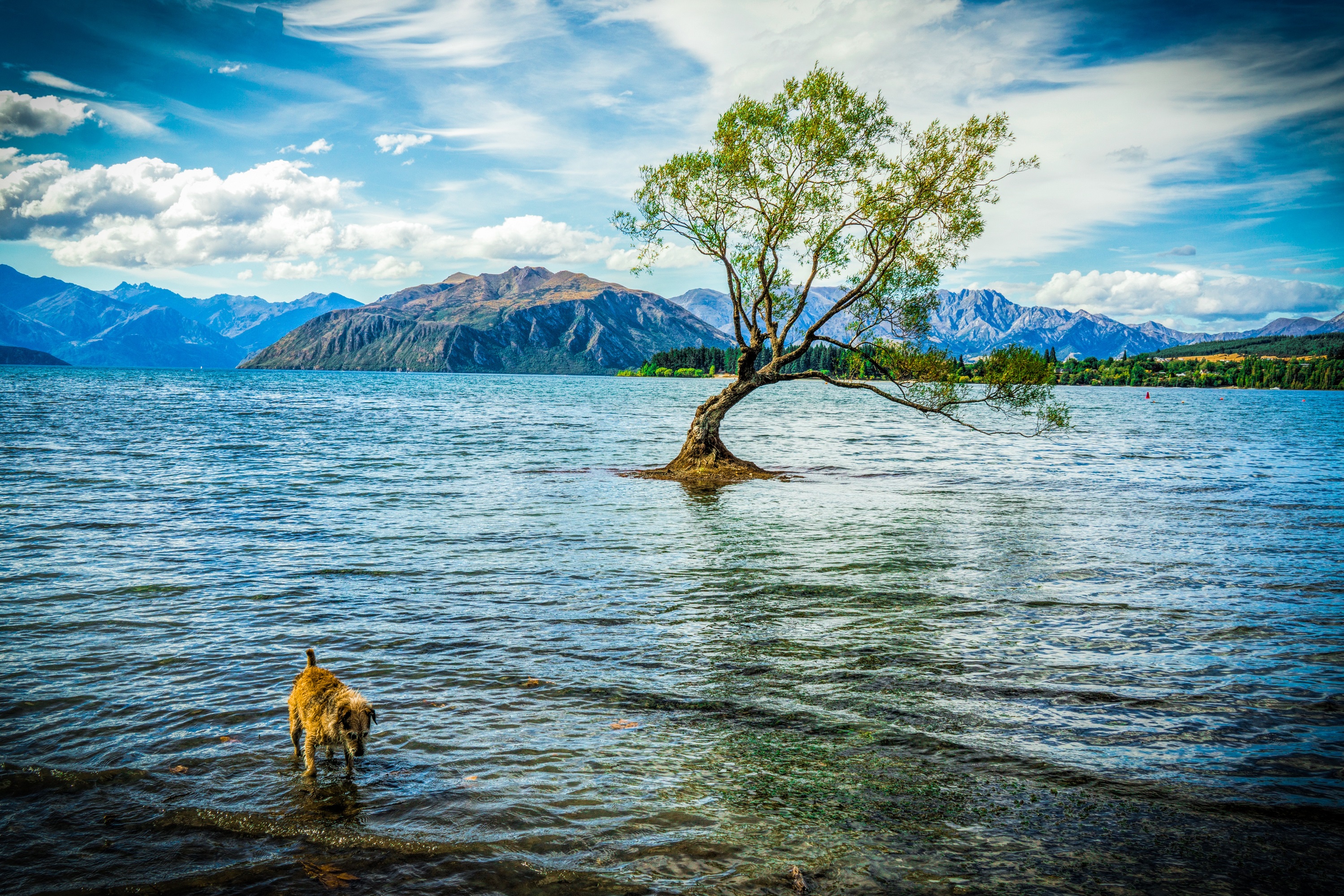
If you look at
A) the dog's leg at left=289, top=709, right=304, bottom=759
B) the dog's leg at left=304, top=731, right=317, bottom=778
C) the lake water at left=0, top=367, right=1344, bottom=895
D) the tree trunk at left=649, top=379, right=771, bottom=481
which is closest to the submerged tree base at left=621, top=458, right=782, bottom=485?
the tree trunk at left=649, top=379, right=771, bottom=481

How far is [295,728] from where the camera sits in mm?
9125

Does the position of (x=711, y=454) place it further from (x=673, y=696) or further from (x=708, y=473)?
(x=673, y=696)

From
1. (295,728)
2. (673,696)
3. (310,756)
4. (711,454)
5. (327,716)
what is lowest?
(673,696)

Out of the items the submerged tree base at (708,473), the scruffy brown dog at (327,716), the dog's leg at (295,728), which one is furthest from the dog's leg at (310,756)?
the submerged tree base at (708,473)

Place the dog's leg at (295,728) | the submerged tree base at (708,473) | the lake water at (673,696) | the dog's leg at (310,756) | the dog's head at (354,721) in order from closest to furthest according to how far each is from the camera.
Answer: the lake water at (673,696) → the dog's head at (354,721) → the dog's leg at (310,756) → the dog's leg at (295,728) → the submerged tree base at (708,473)

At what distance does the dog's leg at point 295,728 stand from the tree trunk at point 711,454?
30.6 m

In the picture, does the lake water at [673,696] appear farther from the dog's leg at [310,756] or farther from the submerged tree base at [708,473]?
the submerged tree base at [708,473]

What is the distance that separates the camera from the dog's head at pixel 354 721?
8328 mm

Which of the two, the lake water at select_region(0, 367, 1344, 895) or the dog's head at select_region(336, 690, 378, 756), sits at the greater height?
the dog's head at select_region(336, 690, 378, 756)

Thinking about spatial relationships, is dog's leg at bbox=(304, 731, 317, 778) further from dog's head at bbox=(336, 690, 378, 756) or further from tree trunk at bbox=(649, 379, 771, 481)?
tree trunk at bbox=(649, 379, 771, 481)

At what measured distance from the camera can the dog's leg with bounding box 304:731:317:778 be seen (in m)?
8.66

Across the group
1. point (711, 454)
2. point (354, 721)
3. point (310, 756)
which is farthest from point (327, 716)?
point (711, 454)

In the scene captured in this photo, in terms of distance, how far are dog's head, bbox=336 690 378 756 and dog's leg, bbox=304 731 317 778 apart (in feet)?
1.82

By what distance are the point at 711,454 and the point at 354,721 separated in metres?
32.9
